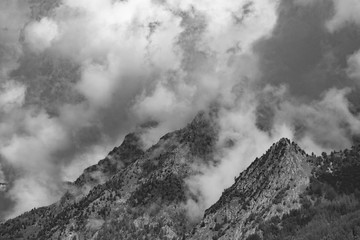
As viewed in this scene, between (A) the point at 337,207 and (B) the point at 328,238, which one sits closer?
(B) the point at 328,238

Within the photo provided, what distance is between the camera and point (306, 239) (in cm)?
8569

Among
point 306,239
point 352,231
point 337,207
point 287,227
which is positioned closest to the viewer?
point 352,231

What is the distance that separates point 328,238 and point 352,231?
12.0ft

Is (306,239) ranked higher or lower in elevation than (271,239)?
lower

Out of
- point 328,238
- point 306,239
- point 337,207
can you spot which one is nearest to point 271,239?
point 337,207

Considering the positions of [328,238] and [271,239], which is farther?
[271,239]

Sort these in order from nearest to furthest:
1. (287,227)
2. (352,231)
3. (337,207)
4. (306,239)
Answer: (352,231)
(306,239)
(337,207)
(287,227)

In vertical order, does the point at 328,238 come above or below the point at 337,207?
below

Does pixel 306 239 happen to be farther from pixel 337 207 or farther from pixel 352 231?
pixel 337 207

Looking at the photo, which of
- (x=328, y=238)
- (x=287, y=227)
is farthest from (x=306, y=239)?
(x=287, y=227)

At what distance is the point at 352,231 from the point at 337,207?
121164 mm

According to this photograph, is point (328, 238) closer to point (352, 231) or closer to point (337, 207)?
point (352, 231)

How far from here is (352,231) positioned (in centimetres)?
7225

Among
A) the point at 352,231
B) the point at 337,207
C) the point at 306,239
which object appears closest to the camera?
the point at 352,231
